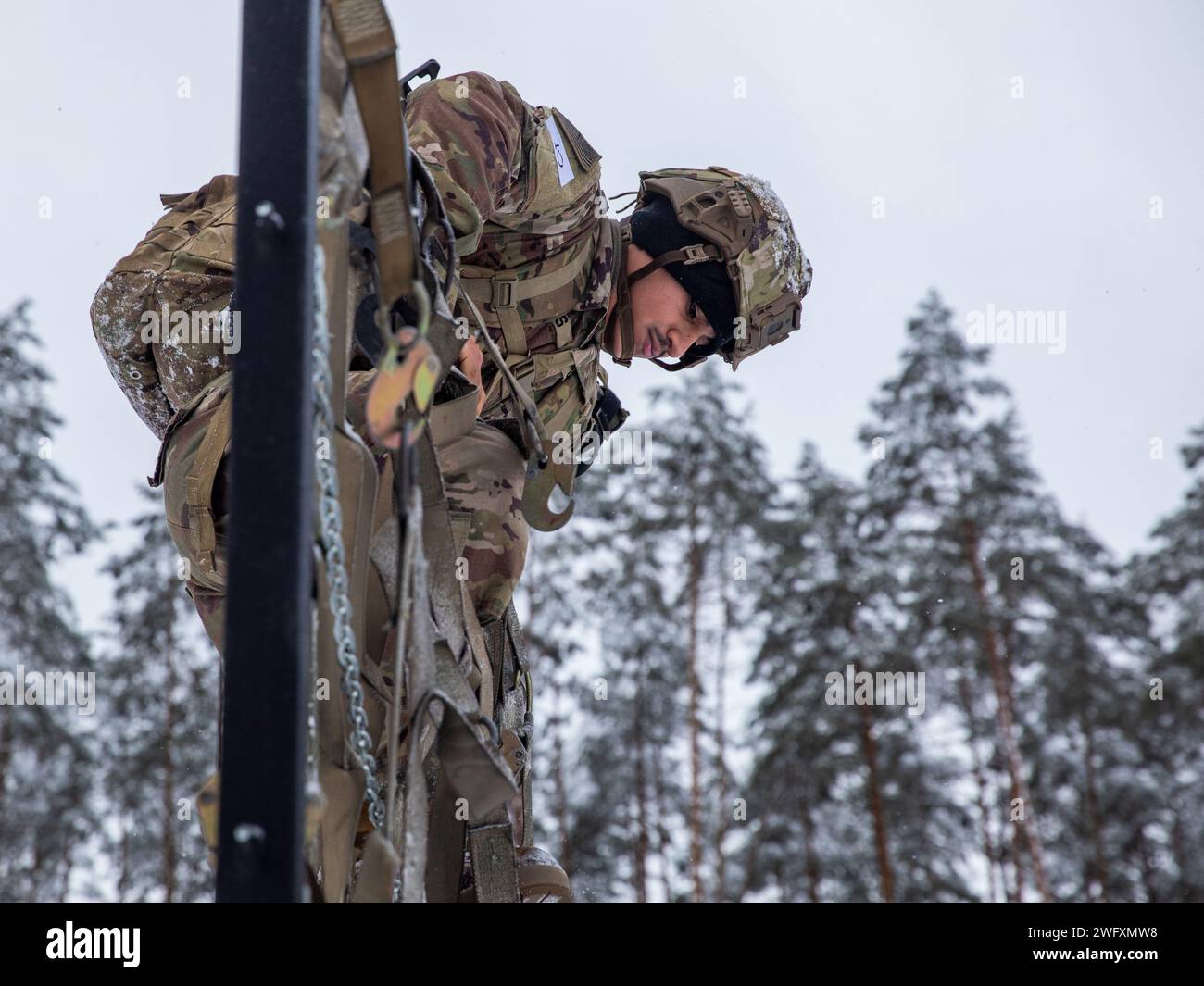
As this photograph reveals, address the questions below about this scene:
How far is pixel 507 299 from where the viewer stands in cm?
352

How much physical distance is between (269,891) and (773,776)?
18.8 metres

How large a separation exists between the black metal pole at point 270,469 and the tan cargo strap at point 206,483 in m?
1.38

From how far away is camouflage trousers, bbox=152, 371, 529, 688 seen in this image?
106 inches

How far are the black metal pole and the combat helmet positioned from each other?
2751 mm

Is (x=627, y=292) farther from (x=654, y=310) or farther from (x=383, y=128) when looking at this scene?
(x=383, y=128)

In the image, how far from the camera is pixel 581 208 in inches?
141

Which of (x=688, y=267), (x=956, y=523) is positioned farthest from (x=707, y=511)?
(x=688, y=267)

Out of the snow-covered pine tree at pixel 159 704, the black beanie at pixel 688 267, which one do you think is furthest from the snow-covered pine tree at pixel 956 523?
the black beanie at pixel 688 267

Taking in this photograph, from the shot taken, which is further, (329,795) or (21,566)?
(21,566)

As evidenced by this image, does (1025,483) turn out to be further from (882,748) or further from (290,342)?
(290,342)

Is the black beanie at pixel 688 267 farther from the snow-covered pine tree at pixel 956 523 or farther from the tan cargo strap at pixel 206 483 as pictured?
the snow-covered pine tree at pixel 956 523
